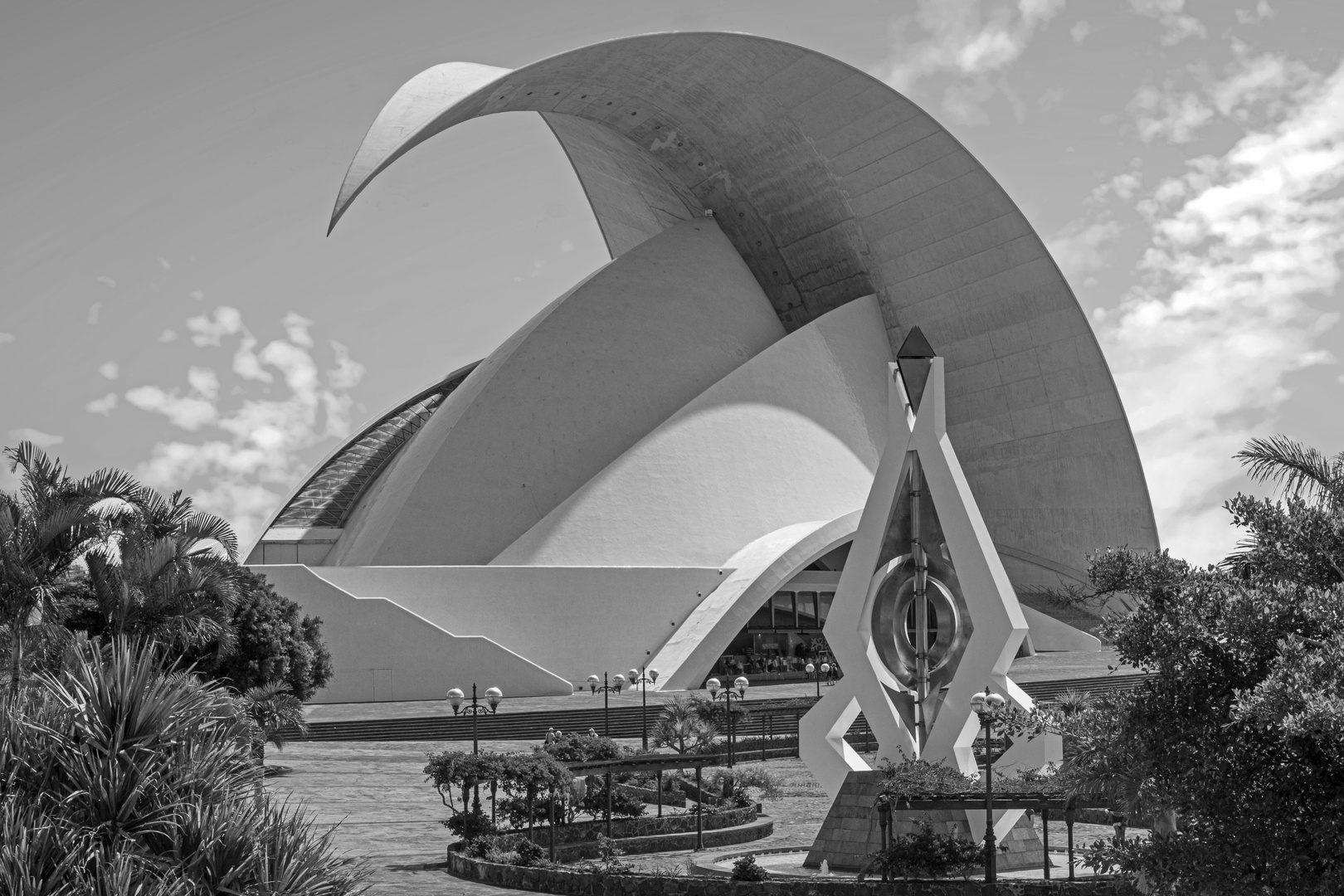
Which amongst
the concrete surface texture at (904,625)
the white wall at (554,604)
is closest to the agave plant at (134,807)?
the concrete surface texture at (904,625)

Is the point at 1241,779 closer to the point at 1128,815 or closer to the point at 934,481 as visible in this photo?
the point at 1128,815

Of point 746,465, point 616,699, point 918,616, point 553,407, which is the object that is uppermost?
point 553,407

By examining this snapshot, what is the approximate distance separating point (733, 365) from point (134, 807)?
31648 millimetres

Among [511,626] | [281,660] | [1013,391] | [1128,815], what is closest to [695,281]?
[1013,391]

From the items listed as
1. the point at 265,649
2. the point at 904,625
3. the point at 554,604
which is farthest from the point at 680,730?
the point at 554,604

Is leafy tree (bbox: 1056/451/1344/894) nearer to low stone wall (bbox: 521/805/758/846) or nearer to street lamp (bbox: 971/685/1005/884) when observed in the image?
street lamp (bbox: 971/685/1005/884)

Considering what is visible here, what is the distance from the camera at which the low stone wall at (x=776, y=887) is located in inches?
437

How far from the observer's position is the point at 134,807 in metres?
6.10

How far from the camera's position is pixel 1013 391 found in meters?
38.3

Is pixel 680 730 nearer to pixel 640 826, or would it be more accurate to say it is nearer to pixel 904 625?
pixel 640 826

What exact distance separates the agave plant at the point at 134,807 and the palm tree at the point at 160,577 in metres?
6.28

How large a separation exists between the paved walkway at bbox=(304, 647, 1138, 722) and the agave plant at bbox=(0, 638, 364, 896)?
1872 cm

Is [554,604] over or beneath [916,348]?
beneath

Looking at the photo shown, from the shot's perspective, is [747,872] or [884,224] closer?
[747,872]
